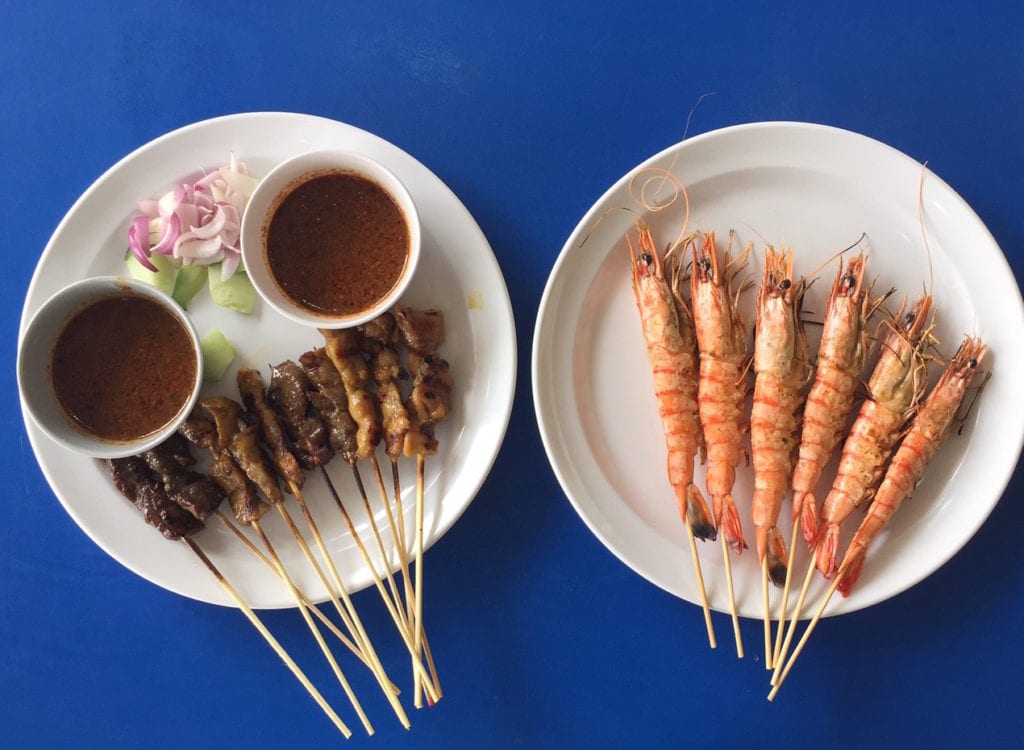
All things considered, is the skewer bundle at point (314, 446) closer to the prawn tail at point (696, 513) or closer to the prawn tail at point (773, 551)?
the prawn tail at point (696, 513)

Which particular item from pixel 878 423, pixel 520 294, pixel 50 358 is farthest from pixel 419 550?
pixel 878 423

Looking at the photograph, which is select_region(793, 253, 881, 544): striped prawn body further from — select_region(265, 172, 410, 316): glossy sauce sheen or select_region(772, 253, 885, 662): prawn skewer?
select_region(265, 172, 410, 316): glossy sauce sheen

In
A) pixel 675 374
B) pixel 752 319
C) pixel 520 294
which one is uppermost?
pixel 752 319

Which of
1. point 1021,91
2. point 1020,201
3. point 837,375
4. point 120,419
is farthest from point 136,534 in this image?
point 1021,91

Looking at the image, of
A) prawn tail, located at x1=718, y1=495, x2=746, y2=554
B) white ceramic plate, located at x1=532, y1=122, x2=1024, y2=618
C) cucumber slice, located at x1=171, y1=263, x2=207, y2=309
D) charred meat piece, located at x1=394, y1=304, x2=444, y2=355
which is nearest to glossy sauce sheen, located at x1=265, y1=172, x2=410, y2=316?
charred meat piece, located at x1=394, y1=304, x2=444, y2=355

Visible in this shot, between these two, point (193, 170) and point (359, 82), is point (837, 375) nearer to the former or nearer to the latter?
point (359, 82)

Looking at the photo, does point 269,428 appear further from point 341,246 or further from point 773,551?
point 773,551

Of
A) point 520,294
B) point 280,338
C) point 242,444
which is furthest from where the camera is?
point 520,294
